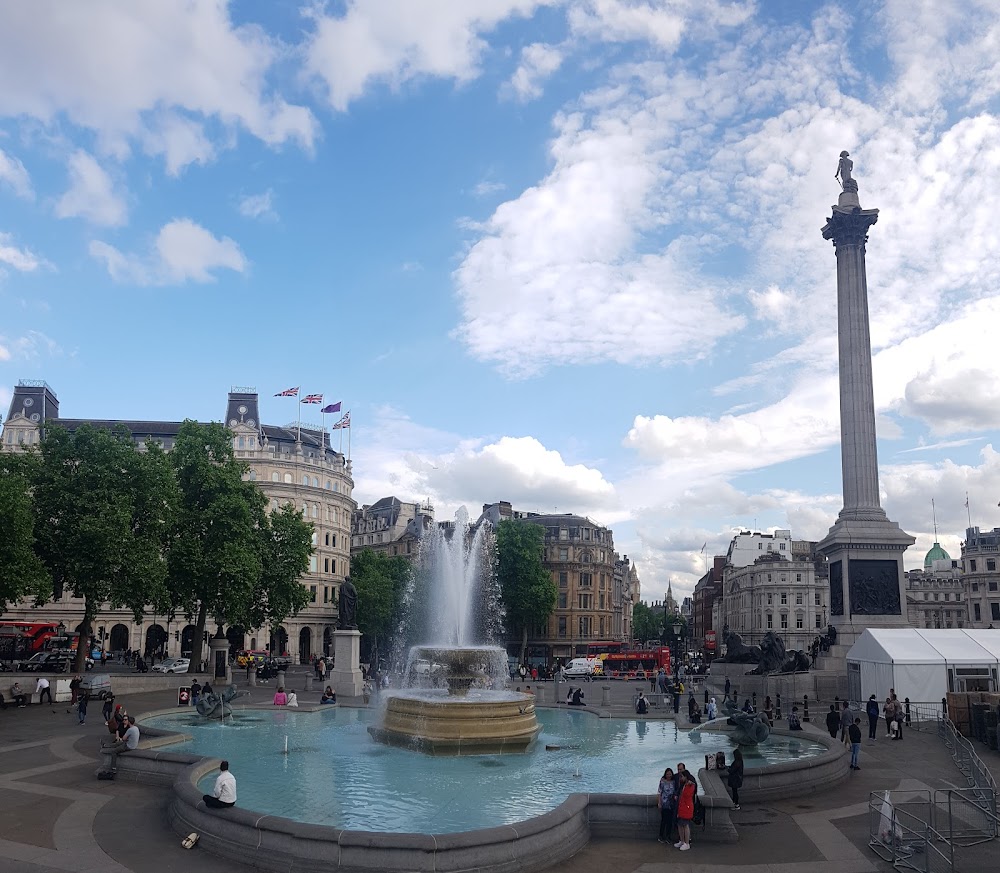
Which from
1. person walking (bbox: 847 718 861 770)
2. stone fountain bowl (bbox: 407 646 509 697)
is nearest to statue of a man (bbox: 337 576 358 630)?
stone fountain bowl (bbox: 407 646 509 697)

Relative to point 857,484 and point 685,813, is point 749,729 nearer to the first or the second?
point 685,813

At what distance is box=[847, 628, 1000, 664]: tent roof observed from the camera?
1256 inches

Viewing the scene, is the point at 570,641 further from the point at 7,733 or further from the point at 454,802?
the point at 454,802

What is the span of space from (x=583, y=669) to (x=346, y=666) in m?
27.4

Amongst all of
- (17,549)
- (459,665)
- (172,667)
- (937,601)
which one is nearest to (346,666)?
(17,549)

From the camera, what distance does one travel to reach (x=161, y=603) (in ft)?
136

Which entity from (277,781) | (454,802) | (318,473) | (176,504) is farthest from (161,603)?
(318,473)

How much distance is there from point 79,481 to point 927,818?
125 feet

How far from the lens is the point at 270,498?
79500 mm

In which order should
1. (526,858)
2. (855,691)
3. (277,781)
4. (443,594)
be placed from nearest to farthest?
→ (526,858) → (277,781) → (855,691) → (443,594)

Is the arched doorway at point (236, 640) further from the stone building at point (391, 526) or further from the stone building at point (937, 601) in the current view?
the stone building at point (937, 601)

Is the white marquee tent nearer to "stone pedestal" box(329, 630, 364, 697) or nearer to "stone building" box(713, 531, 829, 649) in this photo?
"stone pedestal" box(329, 630, 364, 697)

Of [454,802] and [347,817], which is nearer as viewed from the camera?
[347,817]

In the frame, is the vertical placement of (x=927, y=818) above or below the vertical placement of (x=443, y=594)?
below
